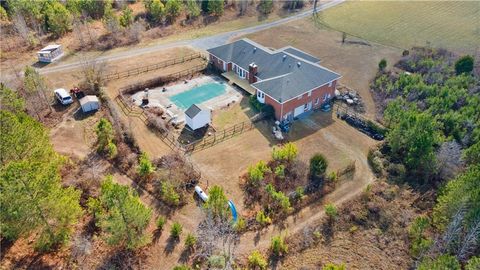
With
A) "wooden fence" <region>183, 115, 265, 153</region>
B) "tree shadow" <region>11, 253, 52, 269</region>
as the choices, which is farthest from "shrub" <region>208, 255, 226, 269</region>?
"wooden fence" <region>183, 115, 265, 153</region>

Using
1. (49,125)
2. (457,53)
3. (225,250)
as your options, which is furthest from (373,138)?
(49,125)

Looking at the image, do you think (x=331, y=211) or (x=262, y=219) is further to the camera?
(x=331, y=211)

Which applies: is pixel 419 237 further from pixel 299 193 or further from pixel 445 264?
pixel 299 193

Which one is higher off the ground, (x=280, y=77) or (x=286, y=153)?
(x=280, y=77)

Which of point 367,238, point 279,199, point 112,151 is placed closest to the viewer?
point 367,238

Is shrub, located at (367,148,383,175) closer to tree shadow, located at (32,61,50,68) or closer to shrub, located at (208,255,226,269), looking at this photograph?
shrub, located at (208,255,226,269)

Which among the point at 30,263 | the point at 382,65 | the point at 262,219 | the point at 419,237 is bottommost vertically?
the point at 419,237

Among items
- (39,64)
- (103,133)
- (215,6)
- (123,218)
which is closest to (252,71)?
(103,133)

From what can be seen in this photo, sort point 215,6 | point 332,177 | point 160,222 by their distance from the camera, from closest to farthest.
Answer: point 160,222 → point 332,177 → point 215,6
